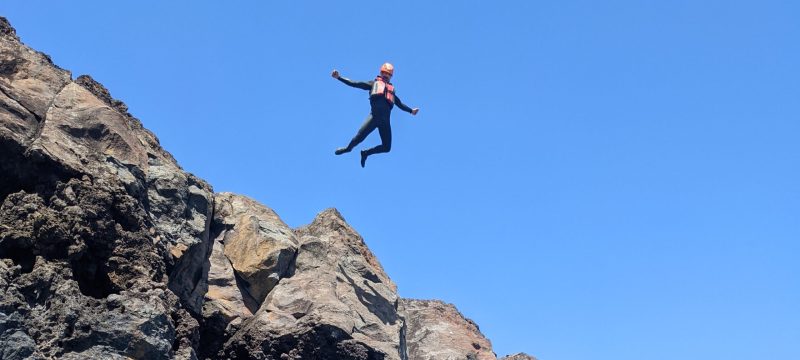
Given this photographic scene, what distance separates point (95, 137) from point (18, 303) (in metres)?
5.62

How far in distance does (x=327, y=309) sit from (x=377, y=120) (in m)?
7.98

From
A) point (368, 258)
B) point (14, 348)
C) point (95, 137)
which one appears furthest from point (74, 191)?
point (368, 258)

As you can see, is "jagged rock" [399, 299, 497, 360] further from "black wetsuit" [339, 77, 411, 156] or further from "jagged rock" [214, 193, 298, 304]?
"jagged rock" [214, 193, 298, 304]

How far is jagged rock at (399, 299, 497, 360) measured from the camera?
3428 centimetres

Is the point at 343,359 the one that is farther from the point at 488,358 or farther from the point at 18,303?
the point at 488,358

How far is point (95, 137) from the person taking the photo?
866 inches

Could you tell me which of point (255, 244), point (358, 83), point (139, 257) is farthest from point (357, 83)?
point (139, 257)

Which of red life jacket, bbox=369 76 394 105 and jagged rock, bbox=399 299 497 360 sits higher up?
red life jacket, bbox=369 76 394 105

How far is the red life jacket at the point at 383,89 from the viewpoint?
30141 millimetres

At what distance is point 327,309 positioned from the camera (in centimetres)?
2423

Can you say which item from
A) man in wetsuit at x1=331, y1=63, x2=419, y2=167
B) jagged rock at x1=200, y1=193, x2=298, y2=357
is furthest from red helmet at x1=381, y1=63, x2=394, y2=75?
jagged rock at x1=200, y1=193, x2=298, y2=357

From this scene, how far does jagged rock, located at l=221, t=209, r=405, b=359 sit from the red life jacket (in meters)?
3.90

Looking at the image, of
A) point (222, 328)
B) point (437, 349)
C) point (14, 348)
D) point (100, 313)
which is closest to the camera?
point (14, 348)

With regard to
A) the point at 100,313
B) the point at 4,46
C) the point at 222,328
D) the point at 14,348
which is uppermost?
the point at 4,46
